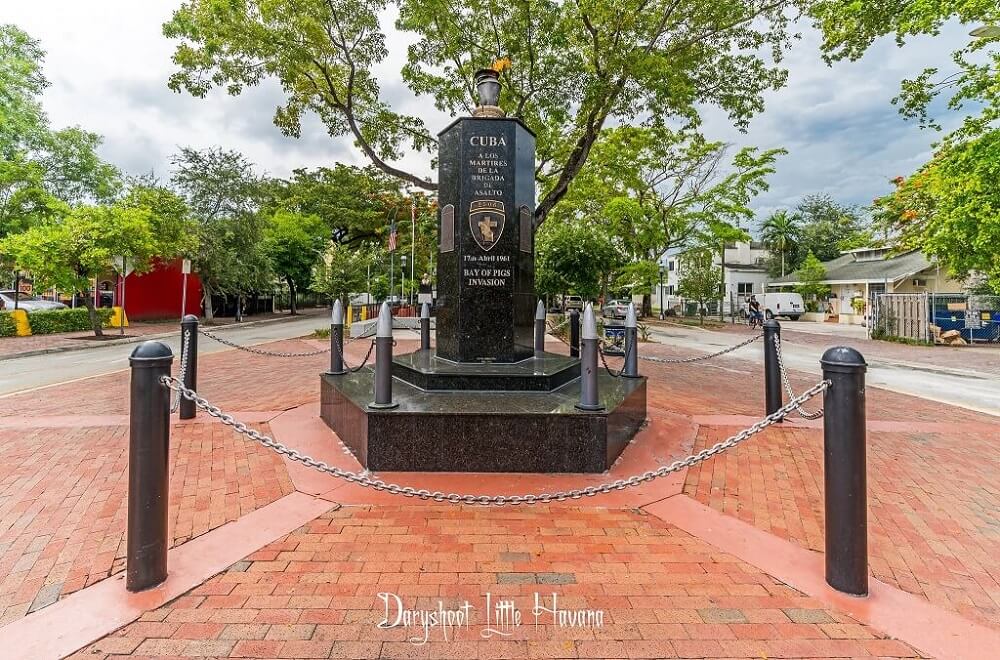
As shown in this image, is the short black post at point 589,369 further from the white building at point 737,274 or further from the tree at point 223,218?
the white building at point 737,274

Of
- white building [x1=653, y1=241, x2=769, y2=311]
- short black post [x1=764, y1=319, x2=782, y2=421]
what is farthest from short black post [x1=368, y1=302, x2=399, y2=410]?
white building [x1=653, y1=241, x2=769, y2=311]

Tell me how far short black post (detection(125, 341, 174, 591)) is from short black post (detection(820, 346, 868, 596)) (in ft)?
11.0

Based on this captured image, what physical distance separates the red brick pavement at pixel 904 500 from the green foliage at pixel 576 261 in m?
14.0

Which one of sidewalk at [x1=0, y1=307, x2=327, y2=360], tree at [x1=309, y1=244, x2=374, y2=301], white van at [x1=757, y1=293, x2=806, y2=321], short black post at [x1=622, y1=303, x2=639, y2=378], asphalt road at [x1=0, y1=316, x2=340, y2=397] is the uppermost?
tree at [x1=309, y1=244, x2=374, y2=301]

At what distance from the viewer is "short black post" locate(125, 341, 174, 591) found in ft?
7.94

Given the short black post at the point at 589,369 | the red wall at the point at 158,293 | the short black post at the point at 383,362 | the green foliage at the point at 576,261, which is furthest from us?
the red wall at the point at 158,293

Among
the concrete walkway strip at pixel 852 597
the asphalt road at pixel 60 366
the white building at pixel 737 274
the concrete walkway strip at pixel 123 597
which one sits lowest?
the concrete walkway strip at pixel 852 597

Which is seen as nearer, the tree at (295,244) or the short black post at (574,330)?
the short black post at (574,330)

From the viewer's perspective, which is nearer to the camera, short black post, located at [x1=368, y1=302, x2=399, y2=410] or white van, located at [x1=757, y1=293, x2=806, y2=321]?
short black post, located at [x1=368, y1=302, x2=399, y2=410]

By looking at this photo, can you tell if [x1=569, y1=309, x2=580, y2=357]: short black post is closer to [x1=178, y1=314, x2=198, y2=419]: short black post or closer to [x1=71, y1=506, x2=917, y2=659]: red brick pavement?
[x1=71, y1=506, x2=917, y2=659]: red brick pavement

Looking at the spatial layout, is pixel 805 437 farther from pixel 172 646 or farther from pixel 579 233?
pixel 579 233

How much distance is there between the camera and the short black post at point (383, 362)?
390cm

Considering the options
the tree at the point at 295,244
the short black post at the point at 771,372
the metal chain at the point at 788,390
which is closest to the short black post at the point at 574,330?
the short black post at the point at 771,372

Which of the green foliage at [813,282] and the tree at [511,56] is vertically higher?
the tree at [511,56]
